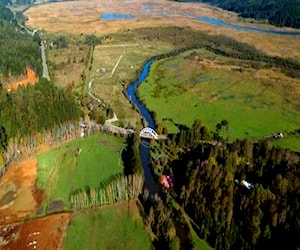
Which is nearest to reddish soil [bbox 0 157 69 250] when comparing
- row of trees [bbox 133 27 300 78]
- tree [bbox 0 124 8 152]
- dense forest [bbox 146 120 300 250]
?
tree [bbox 0 124 8 152]

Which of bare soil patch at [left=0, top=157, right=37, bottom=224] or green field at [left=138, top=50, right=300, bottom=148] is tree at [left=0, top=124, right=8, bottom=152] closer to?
bare soil patch at [left=0, top=157, right=37, bottom=224]

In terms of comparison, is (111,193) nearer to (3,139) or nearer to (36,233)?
(36,233)

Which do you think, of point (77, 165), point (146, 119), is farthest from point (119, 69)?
point (77, 165)

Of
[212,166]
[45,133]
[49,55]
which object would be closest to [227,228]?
[212,166]

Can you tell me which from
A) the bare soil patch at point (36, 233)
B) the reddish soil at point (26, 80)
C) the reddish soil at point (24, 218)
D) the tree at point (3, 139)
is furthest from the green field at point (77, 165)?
the reddish soil at point (26, 80)

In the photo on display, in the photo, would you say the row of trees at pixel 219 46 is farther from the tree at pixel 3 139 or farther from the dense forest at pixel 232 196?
the tree at pixel 3 139

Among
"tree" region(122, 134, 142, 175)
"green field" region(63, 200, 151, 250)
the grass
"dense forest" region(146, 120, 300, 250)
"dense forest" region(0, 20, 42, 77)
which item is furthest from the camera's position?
"dense forest" region(0, 20, 42, 77)
